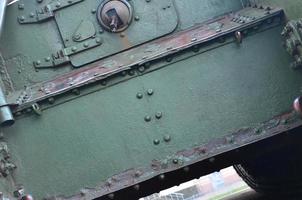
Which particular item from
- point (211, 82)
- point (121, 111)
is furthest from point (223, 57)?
point (121, 111)

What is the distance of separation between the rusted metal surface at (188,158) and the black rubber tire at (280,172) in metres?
2.36

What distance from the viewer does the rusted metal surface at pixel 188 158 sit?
433cm

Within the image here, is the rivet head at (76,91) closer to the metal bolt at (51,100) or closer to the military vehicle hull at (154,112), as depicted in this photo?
the military vehicle hull at (154,112)

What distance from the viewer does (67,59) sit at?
4855 mm

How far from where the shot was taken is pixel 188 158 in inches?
173

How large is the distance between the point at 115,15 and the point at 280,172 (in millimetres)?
3823

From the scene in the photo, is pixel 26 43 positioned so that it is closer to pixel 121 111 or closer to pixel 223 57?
pixel 121 111

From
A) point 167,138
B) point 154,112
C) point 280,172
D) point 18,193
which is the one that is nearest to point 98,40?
point 154,112

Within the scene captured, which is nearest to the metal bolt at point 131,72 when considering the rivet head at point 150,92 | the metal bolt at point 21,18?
the rivet head at point 150,92

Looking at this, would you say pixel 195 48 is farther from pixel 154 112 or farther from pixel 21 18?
pixel 21 18

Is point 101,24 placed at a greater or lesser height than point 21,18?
lesser

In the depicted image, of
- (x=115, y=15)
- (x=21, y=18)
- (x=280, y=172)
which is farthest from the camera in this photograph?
(x=280, y=172)

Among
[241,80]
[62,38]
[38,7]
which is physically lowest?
[241,80]

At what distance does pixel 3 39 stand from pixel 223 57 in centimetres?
192
